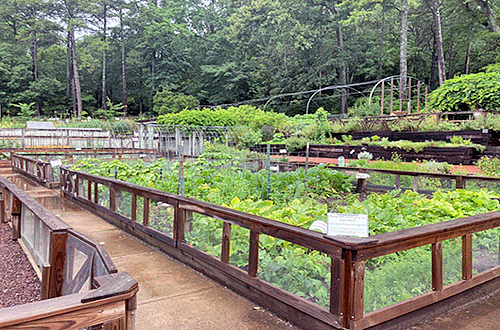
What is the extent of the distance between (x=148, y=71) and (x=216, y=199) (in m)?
50.5

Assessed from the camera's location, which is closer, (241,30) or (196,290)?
(196,290)

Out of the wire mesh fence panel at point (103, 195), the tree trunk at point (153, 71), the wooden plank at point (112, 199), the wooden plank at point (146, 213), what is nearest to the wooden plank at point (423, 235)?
the wooden plank at point (146, 213)

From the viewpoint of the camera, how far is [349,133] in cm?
1883

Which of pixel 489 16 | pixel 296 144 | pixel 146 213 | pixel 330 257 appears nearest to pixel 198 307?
pixel 330 257

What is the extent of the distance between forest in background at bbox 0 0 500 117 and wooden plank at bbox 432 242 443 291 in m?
27.0

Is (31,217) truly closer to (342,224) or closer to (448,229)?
(342,224)

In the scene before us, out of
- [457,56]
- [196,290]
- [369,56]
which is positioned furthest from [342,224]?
[457,56]

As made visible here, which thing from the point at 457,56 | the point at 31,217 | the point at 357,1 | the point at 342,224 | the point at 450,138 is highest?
the point at 357,1

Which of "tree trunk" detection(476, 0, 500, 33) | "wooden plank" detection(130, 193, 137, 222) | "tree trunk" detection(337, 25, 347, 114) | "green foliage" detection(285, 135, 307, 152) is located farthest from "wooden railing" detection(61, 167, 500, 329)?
"tree trunk" detection(337, 25, 347, 114)

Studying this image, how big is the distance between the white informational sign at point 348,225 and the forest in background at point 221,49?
2768 centimetres

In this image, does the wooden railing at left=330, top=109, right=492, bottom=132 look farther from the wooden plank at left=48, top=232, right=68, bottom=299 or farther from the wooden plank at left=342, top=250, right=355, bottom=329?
the wooden plank at left=48, top=232, right=68, bottom=299

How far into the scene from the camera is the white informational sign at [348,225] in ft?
8.54

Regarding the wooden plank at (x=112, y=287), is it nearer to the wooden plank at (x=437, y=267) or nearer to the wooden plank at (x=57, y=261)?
the wooden plank at (x=57, y=261)

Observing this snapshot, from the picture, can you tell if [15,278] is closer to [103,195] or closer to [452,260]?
[103,195]
